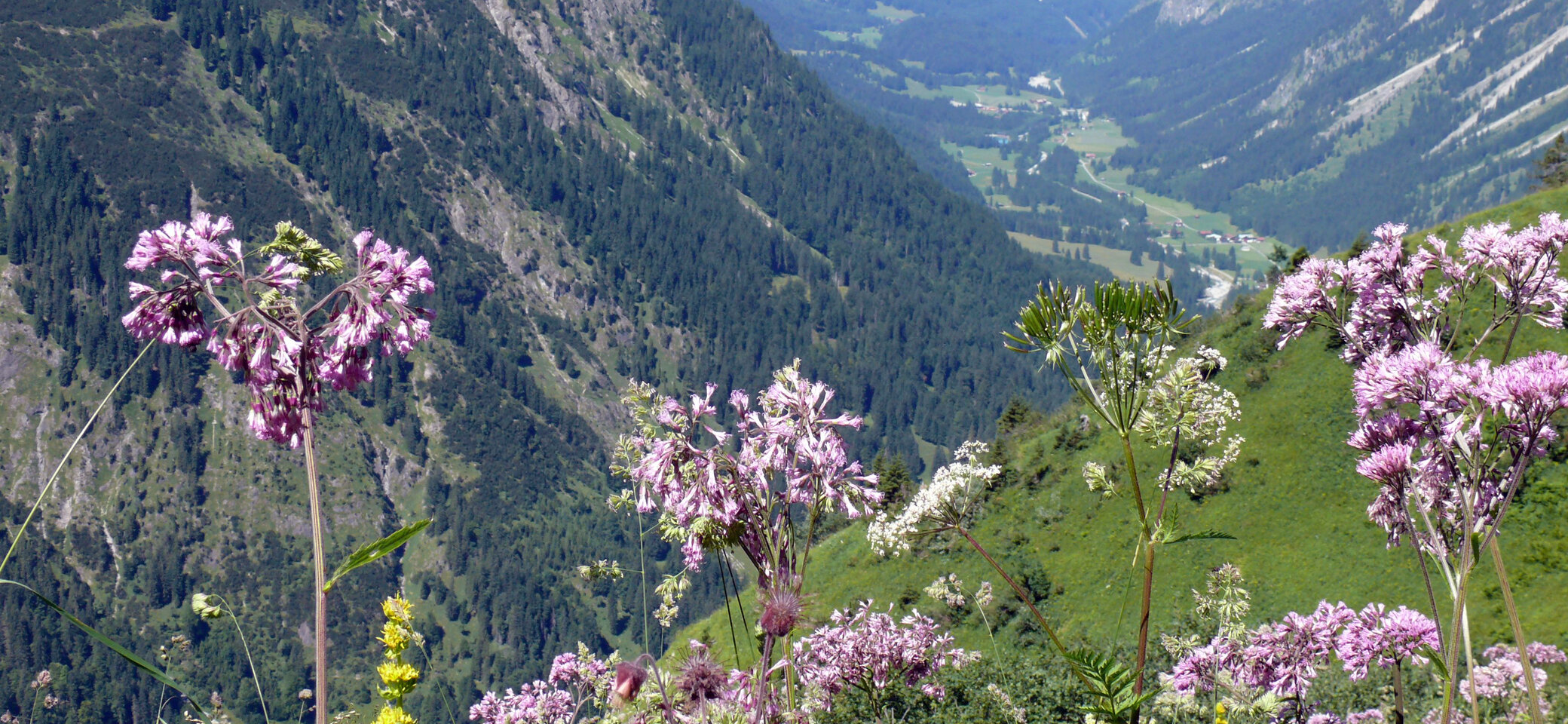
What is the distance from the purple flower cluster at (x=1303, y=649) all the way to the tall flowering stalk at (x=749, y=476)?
13.5 feet

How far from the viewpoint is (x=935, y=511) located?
6266 mm

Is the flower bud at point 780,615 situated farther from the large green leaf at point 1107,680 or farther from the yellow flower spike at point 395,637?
the yellow flower spike at point 395,637

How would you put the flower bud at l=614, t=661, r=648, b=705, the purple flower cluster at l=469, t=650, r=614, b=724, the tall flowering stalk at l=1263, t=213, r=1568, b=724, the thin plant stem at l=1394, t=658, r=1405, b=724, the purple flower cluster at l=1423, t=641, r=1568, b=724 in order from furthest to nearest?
the purple flower cluster at l=1423, t=641, r=1568, b=724 → the purple flower cluster at l=469, t=650, r=614, b=724 → the thin plant stem at l=1394, t=658, r=1405, b=724 → the tall flowering stalk at l=1263, t=213, r=1568, b=724 → the flower bud at l=614, t=661, r=648, b=705

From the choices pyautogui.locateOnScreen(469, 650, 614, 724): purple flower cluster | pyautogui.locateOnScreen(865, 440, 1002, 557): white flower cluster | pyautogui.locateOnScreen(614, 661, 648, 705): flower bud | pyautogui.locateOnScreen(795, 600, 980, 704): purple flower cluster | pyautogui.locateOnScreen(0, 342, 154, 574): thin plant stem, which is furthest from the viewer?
pyautogui.locateOnScreen(795, 600, 980, 704): purple flower cluster

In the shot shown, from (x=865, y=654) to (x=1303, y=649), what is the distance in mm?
3617

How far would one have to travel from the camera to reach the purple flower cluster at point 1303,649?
689 centimetres

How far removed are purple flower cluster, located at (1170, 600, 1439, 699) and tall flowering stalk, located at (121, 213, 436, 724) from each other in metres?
6.68

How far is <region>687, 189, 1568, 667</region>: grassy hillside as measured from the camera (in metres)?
32.1

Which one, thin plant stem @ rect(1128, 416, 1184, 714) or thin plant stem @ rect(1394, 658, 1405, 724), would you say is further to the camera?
thin plant stem @ rect(1394, 658, 1405, 724)

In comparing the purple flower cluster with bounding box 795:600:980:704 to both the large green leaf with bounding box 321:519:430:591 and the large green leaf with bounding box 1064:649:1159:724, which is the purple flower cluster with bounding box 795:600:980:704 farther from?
the large green leaf with bounding box 321:519:430:591

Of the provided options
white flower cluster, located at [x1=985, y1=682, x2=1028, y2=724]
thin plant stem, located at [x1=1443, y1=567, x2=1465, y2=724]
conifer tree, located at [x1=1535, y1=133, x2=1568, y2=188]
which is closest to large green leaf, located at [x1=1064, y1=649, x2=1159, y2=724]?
thin plant stem, located at [x1=1443, y1=567, x2=1465, y2=724]

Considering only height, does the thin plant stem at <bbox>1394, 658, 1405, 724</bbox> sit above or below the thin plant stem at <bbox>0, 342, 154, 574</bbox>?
above

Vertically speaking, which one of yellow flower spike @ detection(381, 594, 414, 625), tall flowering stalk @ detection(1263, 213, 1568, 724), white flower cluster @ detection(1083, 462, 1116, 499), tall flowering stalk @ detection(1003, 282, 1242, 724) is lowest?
yellow flower spike @ detection(381, 594, 414, 625)

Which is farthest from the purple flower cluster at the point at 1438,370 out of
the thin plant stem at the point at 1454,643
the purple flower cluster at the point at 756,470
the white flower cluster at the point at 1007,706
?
the white flower cluster at the point at 1007,706
